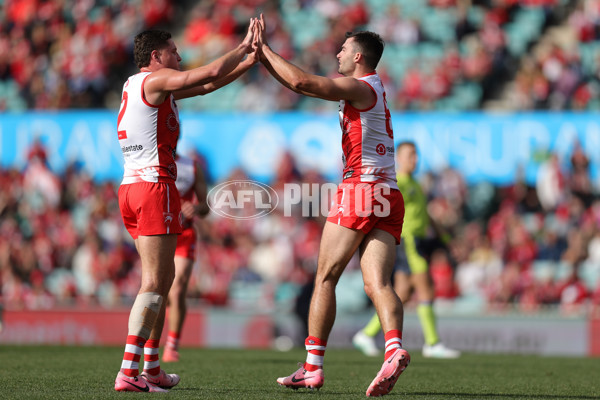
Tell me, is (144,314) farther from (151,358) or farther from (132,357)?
(151,358)

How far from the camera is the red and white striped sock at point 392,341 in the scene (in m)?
6.43

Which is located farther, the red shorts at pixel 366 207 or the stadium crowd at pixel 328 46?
the stadium crowd at pixel 328 46

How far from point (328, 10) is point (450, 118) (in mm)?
4554

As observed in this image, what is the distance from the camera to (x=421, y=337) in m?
14.5

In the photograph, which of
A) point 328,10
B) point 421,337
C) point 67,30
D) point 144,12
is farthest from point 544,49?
point 67,30

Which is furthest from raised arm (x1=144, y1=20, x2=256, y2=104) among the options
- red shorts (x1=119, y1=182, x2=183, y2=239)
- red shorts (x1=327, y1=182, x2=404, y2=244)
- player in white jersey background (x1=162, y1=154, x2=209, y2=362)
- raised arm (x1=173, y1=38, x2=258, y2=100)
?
player in white jersey background (x1=162, y1=154, x2=209, y2=362)

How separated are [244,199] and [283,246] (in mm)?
1113

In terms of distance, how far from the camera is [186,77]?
20.8 feet

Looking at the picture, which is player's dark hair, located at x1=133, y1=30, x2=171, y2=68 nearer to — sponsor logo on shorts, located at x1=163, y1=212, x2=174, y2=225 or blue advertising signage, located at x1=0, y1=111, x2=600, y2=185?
sponsor logo on shorts, located at x1=163, y1=212, x2=174, y2=225

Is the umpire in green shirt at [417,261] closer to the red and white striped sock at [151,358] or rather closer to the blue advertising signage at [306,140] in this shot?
the red and white striped sock at [151,358]

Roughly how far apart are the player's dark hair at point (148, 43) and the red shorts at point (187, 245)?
325 cm

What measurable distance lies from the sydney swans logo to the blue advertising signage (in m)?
0.37

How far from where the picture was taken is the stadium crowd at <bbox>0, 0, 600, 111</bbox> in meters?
18.5

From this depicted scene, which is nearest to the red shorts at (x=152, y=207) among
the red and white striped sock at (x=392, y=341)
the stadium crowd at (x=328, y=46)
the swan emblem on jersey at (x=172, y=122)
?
the swan emblem on jersey at (x=172, y=122)
